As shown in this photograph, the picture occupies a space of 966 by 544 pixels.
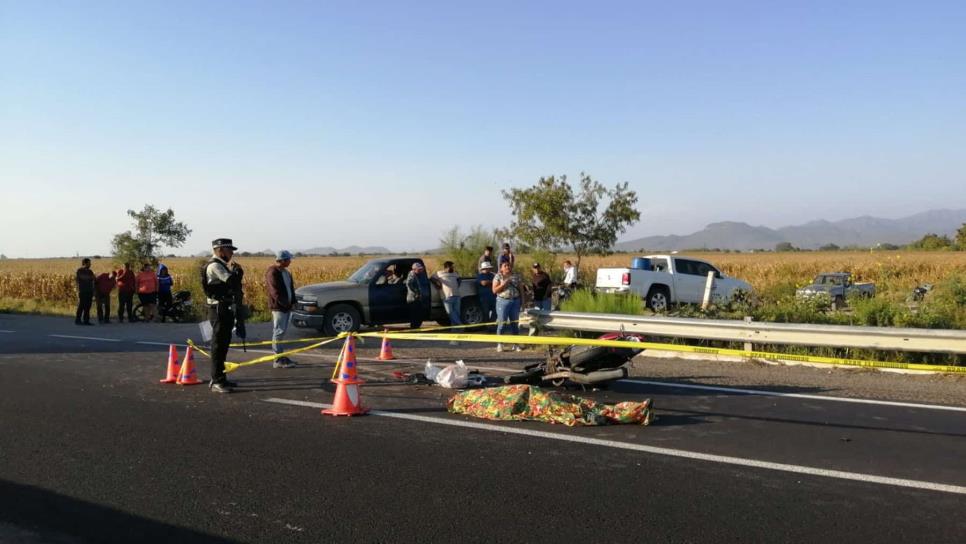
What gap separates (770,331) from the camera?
11.0 m

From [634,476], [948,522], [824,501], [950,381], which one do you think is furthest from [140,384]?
[950,381]

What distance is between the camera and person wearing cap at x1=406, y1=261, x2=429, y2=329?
49.2 ft

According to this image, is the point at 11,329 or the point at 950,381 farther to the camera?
the point at 11,329

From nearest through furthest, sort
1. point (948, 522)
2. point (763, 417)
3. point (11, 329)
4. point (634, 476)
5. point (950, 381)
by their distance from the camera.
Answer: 1. point (948, 522)
2. point (634, 476)
3. point (763, 417)
4. point (950, 381)
5. point (11, 329)

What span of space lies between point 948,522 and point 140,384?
8733mm

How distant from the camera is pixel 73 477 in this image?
557 centimetres

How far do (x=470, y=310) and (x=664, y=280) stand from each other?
7.54 m

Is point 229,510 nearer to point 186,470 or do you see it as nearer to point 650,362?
point 186,470

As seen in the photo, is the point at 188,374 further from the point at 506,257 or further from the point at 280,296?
the point at 506,257

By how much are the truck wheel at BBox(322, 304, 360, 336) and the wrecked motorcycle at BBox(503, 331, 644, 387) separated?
21.0 ft

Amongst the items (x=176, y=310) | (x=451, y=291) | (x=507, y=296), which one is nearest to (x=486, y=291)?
(x=451, y=291)

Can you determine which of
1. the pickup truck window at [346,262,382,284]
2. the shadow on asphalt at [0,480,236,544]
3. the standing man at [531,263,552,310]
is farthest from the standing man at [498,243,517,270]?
the shadow on asphalt at [0,480,236,544]

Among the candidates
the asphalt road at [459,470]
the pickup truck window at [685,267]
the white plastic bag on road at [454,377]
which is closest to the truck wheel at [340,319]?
the asphalt road at [459,470]

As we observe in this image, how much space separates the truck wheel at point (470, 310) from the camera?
638 inches
